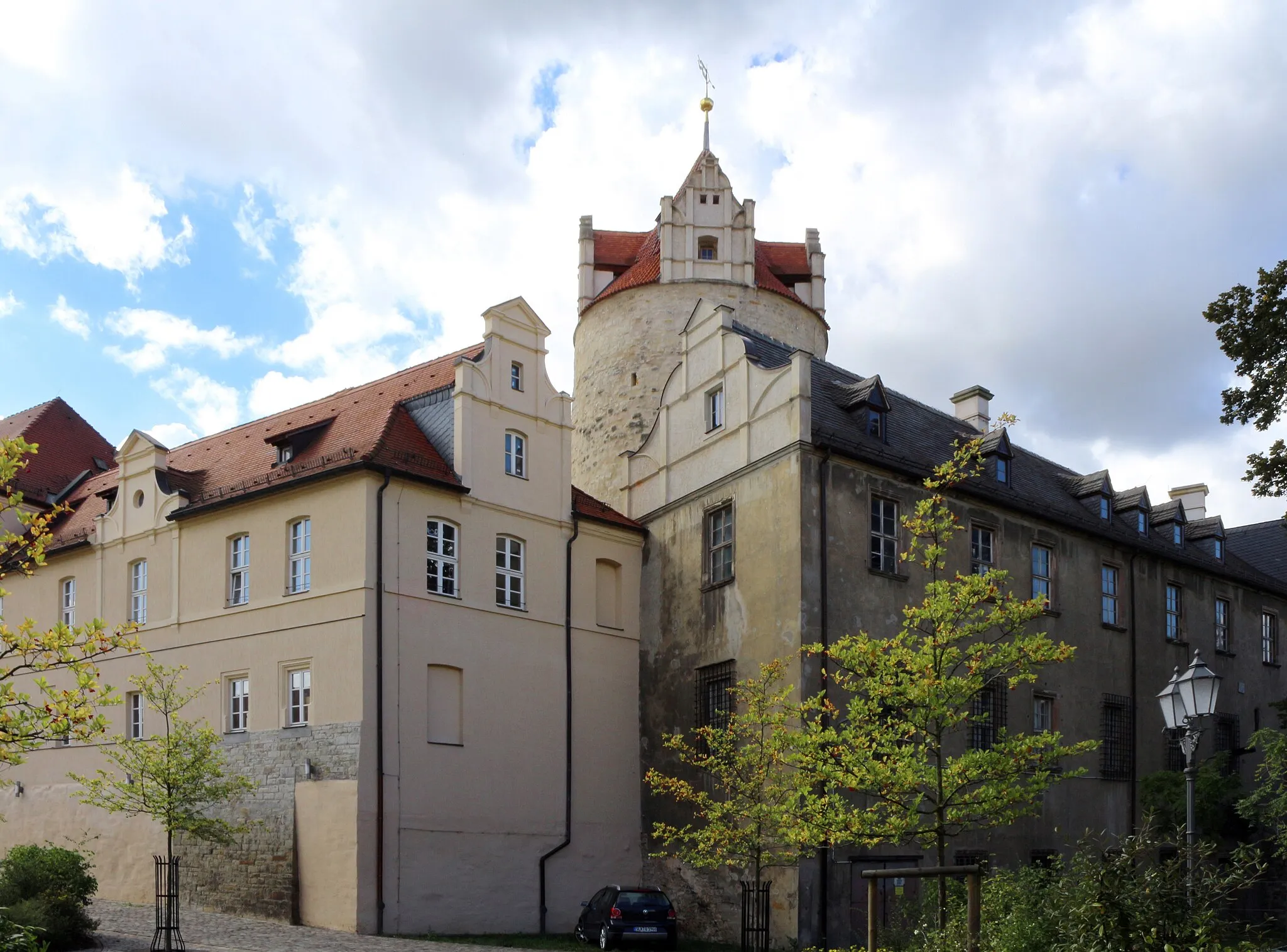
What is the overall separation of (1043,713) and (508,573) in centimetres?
1198

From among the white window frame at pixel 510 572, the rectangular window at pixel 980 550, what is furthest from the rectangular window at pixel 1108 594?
the white window frame at pixel 510 572

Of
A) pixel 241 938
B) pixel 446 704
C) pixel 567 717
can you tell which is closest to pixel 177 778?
pixel 241 938

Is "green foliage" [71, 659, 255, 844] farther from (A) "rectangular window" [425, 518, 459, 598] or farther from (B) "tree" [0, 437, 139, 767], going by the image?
(B) "tree" [0, 437, 139, 767]

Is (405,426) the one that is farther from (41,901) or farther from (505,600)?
(41,901)

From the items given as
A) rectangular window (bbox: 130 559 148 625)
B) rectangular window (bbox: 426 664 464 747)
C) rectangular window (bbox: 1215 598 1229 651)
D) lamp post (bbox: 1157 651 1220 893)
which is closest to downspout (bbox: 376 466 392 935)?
rectangular window (bbox: 426 664 464 747)

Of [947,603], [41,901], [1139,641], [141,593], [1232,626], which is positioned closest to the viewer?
[947,603]

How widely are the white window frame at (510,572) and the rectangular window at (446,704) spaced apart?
188 cm

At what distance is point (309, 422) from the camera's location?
30156 mm

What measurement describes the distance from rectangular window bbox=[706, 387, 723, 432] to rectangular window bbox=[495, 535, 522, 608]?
16.0 feet

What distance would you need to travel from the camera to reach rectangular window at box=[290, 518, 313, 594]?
26.2 meters

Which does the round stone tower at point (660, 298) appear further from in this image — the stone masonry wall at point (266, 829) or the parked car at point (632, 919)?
the parked car at point (632, 919)

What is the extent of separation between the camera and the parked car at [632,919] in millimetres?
22812

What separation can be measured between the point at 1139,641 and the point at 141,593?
22.7 m

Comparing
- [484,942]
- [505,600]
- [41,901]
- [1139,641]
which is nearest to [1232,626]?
[1139,641]
